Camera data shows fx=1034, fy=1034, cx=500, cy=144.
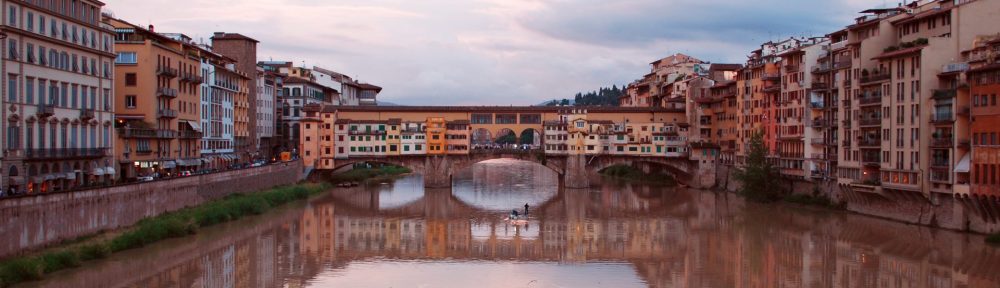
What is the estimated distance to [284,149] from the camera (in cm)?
7331

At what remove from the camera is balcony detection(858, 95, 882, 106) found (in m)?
38.0

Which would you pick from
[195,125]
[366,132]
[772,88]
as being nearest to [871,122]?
[772,88]

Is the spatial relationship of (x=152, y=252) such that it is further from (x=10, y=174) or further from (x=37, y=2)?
(x=37, y=2)

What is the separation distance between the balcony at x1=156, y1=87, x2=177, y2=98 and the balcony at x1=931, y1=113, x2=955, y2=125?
30.2 meters

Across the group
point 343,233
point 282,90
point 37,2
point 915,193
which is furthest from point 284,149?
point 915,193

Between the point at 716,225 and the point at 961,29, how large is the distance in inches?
454

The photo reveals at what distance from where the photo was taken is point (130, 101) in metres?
43.1

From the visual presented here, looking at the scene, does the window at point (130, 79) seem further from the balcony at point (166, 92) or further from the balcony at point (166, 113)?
the balcony at point (166, 113)

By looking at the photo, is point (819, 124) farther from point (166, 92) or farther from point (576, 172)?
point (166, 92)

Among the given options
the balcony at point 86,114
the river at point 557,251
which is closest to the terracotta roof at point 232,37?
the river at point 557,251

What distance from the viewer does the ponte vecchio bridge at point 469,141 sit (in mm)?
60781

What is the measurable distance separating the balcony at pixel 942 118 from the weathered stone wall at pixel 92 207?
1033 inches

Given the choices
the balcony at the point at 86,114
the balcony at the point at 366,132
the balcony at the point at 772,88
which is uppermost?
the balcony at the point at 772,88

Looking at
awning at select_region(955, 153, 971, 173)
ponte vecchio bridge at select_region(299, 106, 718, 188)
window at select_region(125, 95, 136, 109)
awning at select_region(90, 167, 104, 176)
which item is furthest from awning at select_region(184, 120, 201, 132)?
awning at select_region(955, 153, 971, 173)
